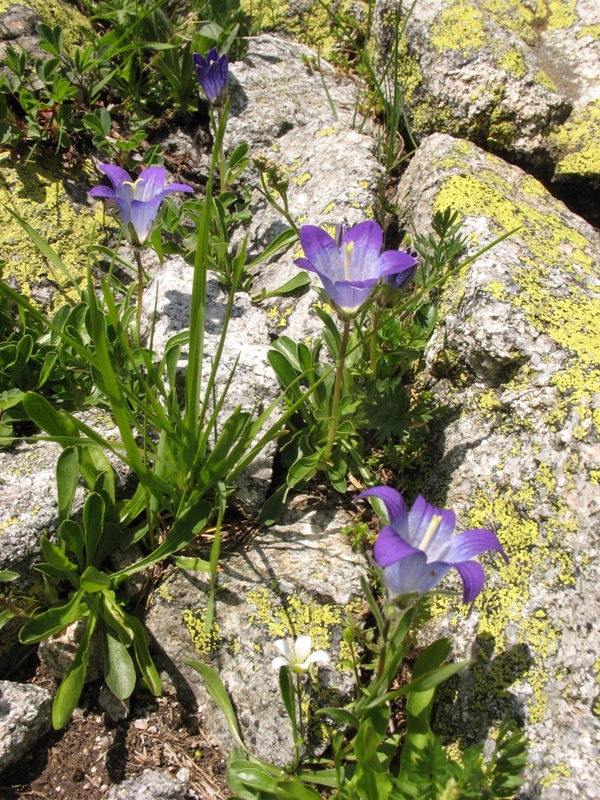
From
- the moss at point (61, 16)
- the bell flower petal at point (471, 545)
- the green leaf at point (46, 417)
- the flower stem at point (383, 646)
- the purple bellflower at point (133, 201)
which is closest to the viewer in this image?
the bell flower petal at point (471, 545)

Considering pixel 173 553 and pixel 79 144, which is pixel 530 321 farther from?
pixel 79 144

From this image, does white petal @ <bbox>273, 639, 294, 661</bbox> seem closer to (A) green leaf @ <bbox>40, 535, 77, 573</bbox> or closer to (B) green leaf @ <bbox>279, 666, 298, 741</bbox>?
(B) green leaf @ <bbox>279, 666, 298, 741</bbox>

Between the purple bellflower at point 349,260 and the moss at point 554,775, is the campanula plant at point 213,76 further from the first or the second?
the moss at point 554,775

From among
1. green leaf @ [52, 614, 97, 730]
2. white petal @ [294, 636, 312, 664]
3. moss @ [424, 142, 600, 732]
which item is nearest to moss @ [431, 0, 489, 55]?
moss @ [424, 142, 600, 732]

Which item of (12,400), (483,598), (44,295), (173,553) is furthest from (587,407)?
(44,295)

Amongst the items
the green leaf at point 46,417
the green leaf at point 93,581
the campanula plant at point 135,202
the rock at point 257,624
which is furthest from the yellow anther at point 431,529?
the campanula plant at point 135,202

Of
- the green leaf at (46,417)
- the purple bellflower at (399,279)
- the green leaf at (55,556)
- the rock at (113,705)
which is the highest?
the purple bellflower at (399,279)
